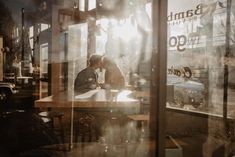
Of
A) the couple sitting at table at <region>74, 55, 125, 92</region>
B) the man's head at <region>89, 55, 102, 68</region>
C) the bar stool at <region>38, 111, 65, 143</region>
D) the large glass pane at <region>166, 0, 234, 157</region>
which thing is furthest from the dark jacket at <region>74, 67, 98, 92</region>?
the large glass pane at <region>166, 0, 234, 157</region>

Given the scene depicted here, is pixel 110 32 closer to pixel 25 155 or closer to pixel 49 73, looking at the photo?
pixel 49 73

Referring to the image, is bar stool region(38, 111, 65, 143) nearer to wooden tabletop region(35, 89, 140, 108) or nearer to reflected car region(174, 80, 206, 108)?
wooden tabletop region(35, 89, 140, 108)

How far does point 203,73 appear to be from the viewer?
521 centimetres

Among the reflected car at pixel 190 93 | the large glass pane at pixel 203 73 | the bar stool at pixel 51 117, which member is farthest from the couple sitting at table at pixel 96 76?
the reflected car at pixel 190 93

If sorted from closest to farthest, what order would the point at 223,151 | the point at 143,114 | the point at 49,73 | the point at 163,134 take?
the point at 163,134, the point at 49,73, the point at 143,114, the point at 223,151

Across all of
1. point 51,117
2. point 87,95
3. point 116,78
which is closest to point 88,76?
point 87,95

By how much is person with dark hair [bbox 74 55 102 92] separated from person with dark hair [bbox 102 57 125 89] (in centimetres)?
11

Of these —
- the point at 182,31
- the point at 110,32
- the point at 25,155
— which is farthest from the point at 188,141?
the point at 25,155

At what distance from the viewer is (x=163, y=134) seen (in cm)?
357

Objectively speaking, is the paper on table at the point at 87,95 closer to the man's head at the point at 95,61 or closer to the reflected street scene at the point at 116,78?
the reflected street scene at the point at 116,78

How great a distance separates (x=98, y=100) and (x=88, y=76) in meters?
0.34

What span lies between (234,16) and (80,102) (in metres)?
2.50

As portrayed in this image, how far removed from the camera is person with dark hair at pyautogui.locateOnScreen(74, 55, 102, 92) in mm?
4203

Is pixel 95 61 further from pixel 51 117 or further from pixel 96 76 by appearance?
pixel 51 117
